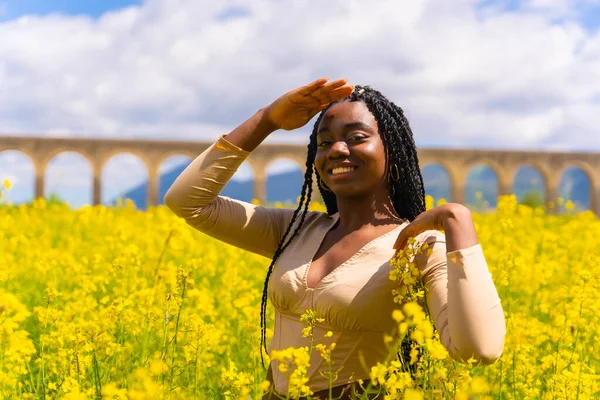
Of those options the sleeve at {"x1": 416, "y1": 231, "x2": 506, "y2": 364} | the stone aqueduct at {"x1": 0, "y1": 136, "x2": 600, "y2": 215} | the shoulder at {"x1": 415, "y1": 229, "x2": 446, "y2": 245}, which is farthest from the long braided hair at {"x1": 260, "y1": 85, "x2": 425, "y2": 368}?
the stone aqueduct at {"x1": 0, "y1": 136, "x2": 600, "y2": 215}

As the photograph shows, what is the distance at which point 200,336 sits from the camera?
2.20 m

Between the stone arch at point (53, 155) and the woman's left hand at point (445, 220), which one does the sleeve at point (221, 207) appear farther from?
the stone arch at point (53, 155)

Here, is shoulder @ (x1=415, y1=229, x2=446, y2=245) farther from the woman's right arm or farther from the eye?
the woman's right arm

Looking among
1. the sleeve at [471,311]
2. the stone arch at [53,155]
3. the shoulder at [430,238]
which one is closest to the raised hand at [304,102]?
the shoulder at [430,238]

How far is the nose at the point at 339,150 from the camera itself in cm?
210

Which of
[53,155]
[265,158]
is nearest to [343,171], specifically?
[265,158]

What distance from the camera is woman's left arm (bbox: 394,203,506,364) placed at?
1.70 m

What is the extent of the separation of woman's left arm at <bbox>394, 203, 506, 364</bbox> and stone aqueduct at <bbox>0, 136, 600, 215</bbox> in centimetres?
2481

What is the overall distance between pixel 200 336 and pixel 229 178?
0.52m

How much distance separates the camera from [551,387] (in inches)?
92.7

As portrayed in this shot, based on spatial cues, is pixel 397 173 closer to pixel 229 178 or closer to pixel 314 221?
pixel 314 221

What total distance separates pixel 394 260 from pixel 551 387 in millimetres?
908

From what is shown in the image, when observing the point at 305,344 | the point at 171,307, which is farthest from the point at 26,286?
the point at 305,344

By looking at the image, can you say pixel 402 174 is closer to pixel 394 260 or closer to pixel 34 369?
pixel 394 260
